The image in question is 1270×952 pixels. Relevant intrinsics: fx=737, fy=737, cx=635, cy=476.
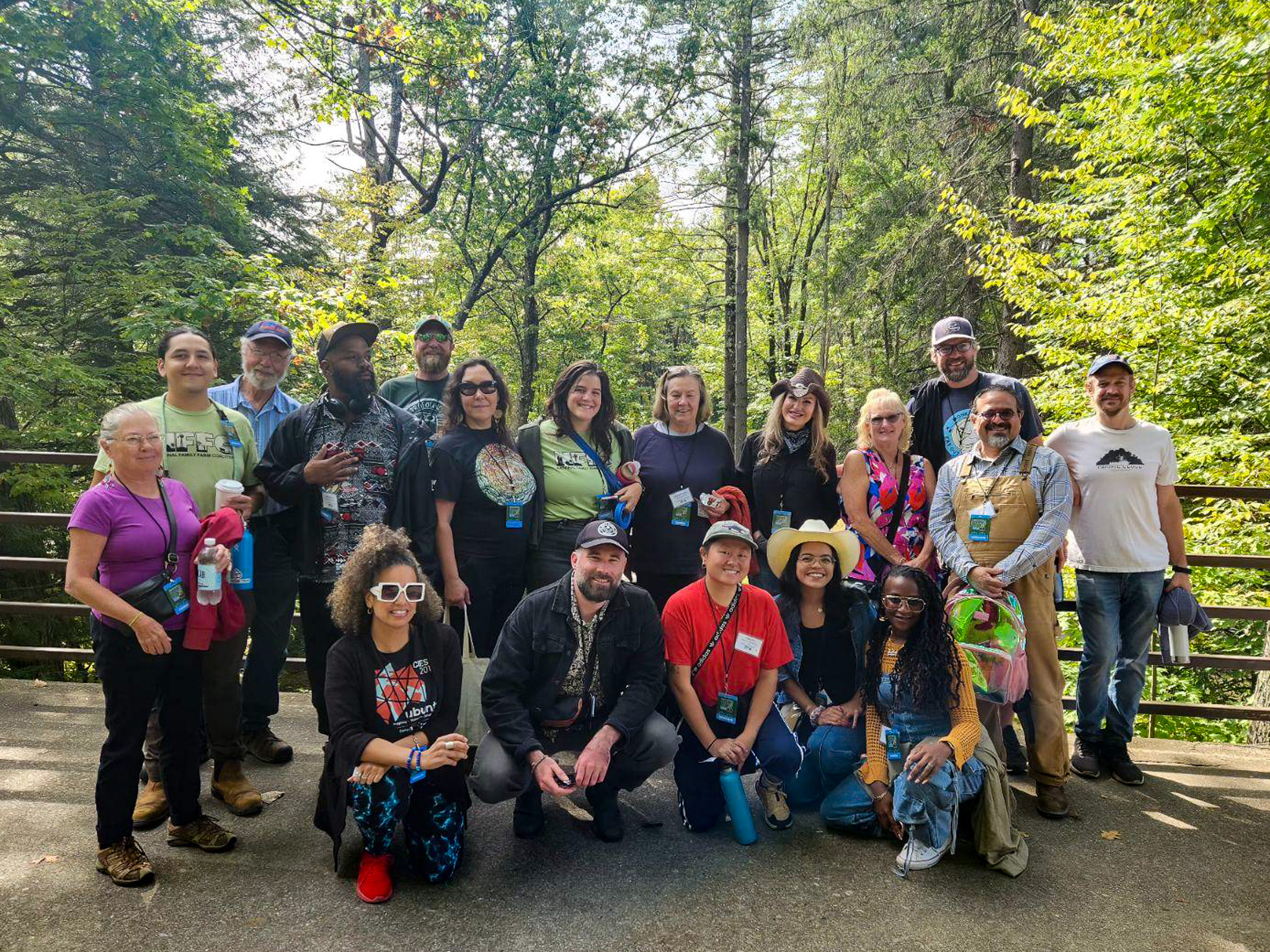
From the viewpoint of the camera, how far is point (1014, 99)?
342 inches

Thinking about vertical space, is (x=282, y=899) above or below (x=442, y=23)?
below

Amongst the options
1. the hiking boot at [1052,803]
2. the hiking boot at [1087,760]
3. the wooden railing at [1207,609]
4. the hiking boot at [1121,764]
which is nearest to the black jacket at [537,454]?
the wooden railing at [1207,609]

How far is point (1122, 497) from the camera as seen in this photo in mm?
3854

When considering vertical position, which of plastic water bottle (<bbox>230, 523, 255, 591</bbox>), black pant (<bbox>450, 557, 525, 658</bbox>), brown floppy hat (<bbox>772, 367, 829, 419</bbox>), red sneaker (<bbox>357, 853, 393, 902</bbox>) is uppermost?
brown floppy hat (<bbox>772, 367, 829, 419</bbox>)

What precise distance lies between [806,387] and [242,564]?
3.00 metres

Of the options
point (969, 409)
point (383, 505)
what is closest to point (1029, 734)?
point (969, 409)

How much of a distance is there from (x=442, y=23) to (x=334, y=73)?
138 centimetres

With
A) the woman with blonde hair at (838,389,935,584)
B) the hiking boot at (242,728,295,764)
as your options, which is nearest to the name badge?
the woman with blonde hair at (838,389,935,584)

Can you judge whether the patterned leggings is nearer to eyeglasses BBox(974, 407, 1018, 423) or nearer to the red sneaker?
the red sneaker

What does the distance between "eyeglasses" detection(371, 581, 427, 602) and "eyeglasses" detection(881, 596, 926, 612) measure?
6.79 feet

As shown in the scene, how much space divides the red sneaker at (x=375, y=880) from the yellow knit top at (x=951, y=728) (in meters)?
2.07

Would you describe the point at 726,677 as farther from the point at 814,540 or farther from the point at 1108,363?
the point at 1108,363

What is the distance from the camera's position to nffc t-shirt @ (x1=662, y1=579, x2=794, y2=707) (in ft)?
11.5

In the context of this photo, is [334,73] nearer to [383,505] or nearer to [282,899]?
[383,505]
